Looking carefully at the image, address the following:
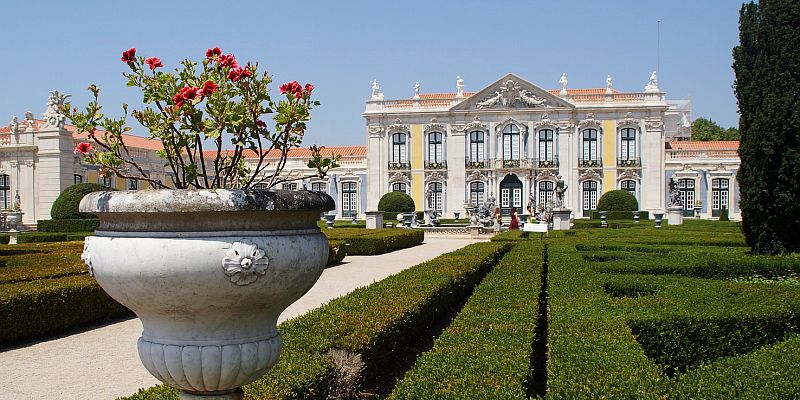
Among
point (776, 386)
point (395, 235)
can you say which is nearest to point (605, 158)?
point (395, 235)

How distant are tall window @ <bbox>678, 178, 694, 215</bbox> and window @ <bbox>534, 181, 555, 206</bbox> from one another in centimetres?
650

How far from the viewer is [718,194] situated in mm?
36500

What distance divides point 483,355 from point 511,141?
3533 cm

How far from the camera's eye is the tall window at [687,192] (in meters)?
36.9

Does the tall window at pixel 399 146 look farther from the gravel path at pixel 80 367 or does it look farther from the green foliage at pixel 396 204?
the gravel path at pixel 80 367

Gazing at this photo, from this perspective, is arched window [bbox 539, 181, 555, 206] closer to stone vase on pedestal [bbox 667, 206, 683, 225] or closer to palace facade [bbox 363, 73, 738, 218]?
palace facade [bbox 363, 73, 738, 218]

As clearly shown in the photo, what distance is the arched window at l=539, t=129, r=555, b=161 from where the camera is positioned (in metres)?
38.2

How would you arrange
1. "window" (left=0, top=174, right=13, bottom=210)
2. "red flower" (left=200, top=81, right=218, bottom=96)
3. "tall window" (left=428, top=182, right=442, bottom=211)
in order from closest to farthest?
1. "red flower" (left=200, top=81, right=218, bottom=96)
2. "window" (left=0, top=174, right=13, bottom=210)
3. "tall window" (left=428, top=182, right=442, bottom=211)

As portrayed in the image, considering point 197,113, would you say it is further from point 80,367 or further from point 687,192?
point 687,192

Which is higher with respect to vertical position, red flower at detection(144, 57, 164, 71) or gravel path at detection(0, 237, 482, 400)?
red flower at detection(144, 57, 164, 71)

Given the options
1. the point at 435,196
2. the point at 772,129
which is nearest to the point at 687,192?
the point at 435,196

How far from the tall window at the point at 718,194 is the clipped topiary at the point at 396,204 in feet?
50.9

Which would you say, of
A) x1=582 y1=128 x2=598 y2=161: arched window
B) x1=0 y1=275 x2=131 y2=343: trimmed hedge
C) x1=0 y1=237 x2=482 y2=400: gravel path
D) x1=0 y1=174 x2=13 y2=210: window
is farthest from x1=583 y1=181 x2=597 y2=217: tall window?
x1=0 y1=275 x2=131 y2=343: trimmed hedge

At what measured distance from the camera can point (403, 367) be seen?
16.9 feet
